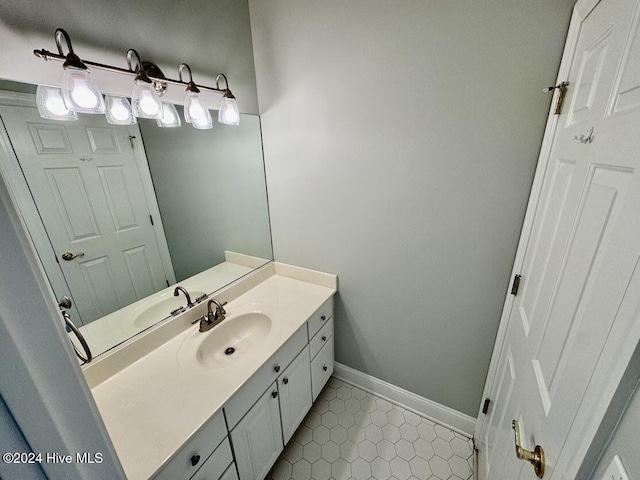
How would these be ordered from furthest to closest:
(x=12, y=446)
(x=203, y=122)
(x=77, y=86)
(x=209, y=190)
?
(x=209, y=190) < (x=203, y=122) < (x=77, y=86) < (x=12, y=446)

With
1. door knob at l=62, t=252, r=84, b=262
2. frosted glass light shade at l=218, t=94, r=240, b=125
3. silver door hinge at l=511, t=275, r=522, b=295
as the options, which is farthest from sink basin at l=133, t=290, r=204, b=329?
silver door hinge at l=511, t=275, r=522, b=295

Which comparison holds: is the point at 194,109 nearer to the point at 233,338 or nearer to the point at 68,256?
the point at 68,256

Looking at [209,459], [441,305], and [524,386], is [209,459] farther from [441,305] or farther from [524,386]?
[441,305]

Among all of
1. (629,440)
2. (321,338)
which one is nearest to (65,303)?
(321,338)

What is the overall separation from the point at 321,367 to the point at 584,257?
1.50m

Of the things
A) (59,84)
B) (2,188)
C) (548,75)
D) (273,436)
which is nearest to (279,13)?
(59,84)

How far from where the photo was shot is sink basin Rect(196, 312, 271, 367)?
50.9 inches

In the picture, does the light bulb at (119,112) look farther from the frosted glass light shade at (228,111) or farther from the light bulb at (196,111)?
the frosted glass light shade at (228,111)

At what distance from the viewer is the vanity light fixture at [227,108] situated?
1.34 meters

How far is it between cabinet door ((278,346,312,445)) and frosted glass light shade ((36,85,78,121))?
1377 mm

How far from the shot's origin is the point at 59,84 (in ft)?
2.91

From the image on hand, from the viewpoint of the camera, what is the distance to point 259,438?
119 cm

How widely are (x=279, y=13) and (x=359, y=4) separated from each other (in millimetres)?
447

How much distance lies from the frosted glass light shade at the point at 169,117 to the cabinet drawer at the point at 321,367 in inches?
58.4
